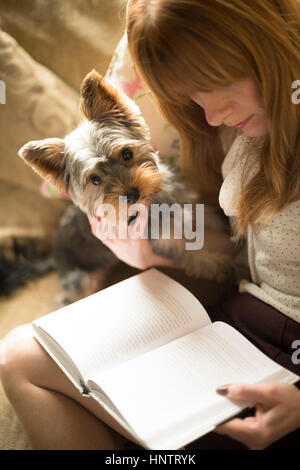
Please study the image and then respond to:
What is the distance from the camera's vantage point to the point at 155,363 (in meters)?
1.05

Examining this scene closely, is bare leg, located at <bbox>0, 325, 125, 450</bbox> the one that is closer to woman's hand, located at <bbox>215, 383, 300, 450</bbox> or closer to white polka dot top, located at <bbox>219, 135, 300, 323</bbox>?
woman's hand, located at <bbox>215, 383, 300, 450</bbox>

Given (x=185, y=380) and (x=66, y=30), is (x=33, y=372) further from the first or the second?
(x=66, y=30)

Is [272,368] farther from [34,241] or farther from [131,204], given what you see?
[34,241]

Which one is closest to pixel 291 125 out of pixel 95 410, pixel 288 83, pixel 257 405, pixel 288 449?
pixel 288 83

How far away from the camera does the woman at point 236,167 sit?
2.80ft

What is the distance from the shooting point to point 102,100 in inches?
48.1

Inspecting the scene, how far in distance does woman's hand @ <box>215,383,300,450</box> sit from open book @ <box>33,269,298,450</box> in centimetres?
3

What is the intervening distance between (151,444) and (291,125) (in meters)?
0.70

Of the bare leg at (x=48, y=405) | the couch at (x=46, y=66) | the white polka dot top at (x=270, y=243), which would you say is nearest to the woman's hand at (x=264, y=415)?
the white polka dot top at (x=270, y=243)

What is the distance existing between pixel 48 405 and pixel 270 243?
26.3 inches

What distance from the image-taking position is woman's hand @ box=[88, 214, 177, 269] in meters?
1.35

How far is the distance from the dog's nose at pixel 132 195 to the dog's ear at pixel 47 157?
0.67 feet

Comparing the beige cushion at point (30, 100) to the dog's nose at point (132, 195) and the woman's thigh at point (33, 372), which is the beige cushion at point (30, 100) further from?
the woman's thigh at point (33, 372)

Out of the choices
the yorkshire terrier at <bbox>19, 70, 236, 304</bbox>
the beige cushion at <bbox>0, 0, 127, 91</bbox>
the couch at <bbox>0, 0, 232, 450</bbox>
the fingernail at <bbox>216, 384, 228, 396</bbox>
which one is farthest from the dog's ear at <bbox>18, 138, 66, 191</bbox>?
the fingernail at <bbox>216, 384, 228, 396</bbox>
